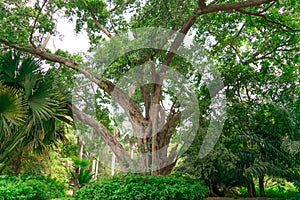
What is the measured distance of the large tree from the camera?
26.5 ft

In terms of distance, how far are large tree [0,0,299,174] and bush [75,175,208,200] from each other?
138cm

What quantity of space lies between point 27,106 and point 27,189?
1936 millimetres

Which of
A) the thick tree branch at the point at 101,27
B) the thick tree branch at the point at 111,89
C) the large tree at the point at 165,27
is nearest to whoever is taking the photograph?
the large tree at the point at 165,27

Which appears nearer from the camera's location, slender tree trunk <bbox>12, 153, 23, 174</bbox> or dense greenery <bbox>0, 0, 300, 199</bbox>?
dense greenery <bbox>0, 0, 300, 199</bbox>

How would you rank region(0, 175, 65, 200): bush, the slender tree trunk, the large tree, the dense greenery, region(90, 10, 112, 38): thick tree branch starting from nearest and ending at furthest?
region(0, 175, 65, 200): bush
the dense greenery
the large tree
the slender tree trunk
region(90, 10, 112, 38): thick tree branch

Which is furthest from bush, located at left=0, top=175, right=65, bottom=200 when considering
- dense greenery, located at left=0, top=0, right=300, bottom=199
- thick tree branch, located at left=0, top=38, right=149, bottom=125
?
thick tree branch, located at left=0, top=38, right=149, bottom=125

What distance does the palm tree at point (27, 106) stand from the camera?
665 centimetres

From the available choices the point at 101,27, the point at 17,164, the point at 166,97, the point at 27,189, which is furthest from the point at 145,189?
the point at 101,27

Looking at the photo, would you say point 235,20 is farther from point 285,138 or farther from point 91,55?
point 91,55

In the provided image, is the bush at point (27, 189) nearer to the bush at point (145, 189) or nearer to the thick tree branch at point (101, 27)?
the bush at point (145, 189)

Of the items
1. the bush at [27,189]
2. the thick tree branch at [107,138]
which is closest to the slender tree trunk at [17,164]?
the bush at [27,189]

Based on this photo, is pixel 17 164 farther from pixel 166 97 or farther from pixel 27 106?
pixel 166 97

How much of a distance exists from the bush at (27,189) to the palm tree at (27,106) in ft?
2.30

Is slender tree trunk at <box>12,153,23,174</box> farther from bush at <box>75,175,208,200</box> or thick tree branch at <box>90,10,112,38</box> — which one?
thick tree branch at <box>90,10,112,38</box>
